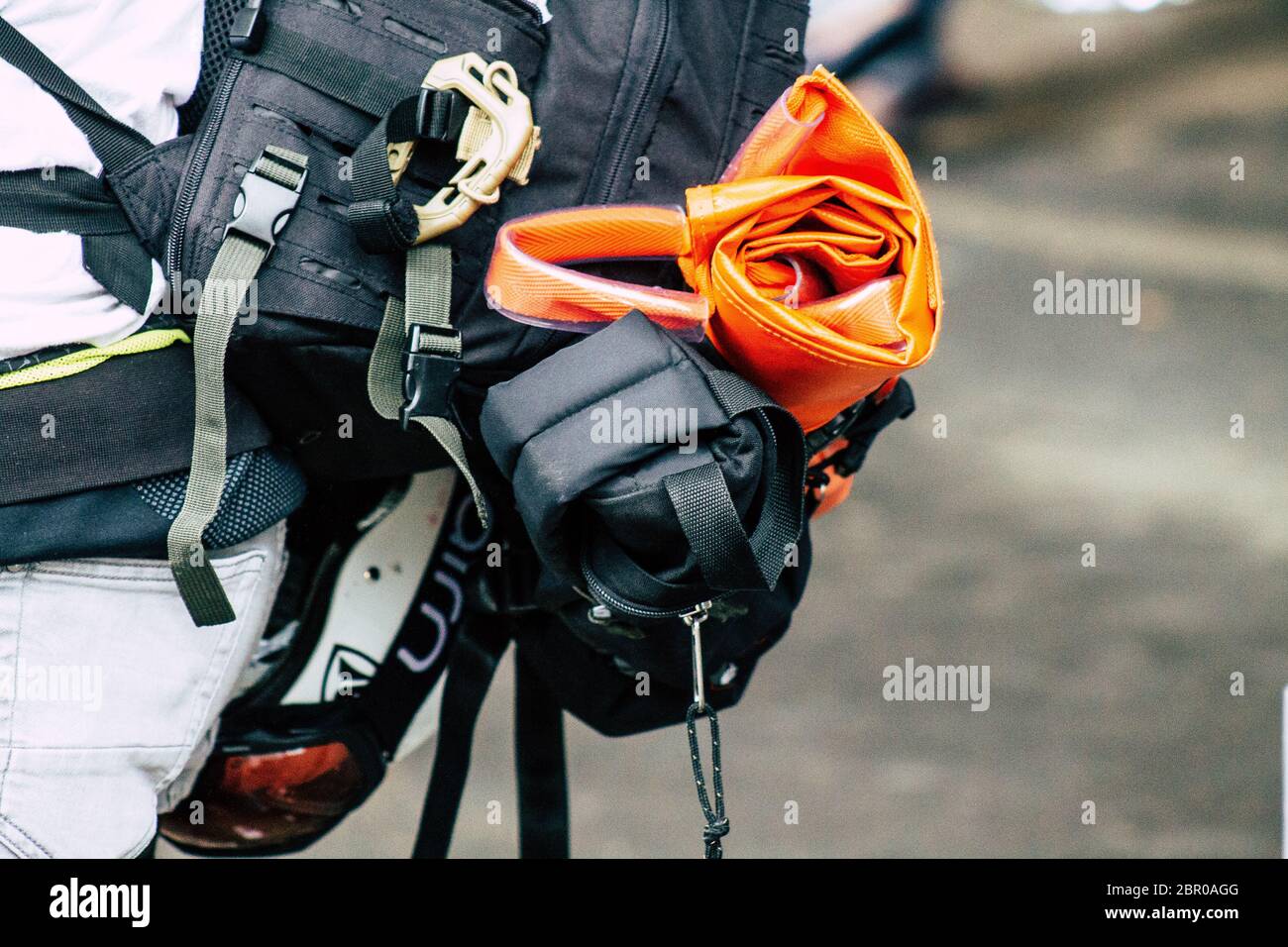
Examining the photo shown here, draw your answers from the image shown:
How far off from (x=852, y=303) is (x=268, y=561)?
23.5 inches

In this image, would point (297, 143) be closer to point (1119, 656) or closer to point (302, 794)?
point (302, 794)

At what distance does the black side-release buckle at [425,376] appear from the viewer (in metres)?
1.24

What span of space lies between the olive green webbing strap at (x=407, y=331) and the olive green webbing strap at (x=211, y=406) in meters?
Answer: 0.12

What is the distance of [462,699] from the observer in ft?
5.50

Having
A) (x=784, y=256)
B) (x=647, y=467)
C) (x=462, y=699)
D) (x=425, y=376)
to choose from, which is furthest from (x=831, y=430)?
(x=462, y=699)

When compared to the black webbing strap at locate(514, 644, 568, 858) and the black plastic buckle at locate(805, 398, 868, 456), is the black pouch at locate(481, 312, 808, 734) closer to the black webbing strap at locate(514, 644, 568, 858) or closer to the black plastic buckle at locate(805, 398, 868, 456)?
the black plastic buckle at locate(805, 398, 868, 456)

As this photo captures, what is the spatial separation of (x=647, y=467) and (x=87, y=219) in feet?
1.68

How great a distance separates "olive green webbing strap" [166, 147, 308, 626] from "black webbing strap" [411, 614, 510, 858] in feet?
1.38

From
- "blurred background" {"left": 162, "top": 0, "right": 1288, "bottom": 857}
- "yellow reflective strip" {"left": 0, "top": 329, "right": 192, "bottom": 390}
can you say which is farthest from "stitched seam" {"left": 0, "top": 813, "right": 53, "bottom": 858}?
"blurred background" {"left": 162, "top": 0, "right": 1288, "bottom": 857}

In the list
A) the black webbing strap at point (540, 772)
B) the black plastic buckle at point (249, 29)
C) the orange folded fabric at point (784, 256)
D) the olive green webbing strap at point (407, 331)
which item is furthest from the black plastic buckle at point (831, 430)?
the black plastic buckle at point (249, 29)

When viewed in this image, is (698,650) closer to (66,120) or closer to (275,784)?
(275,784)

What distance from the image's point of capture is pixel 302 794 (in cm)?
169

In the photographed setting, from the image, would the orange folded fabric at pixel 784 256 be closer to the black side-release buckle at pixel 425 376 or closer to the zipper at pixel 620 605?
the black side-release buckle at pixel 425 376
